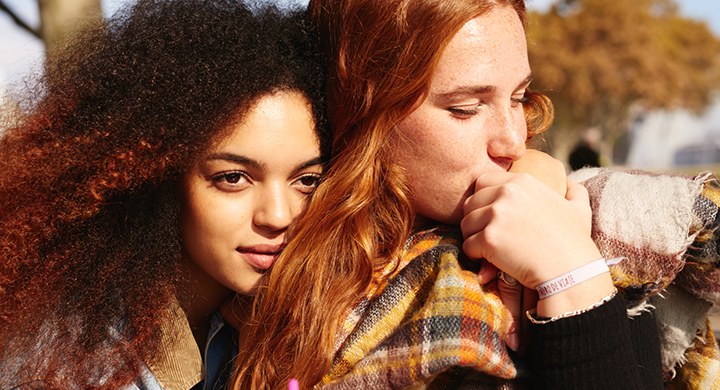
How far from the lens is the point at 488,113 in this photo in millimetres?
1712

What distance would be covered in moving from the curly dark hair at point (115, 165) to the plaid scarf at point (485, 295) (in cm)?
60

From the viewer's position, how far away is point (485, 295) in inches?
63.2

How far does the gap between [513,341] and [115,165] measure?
1368mm

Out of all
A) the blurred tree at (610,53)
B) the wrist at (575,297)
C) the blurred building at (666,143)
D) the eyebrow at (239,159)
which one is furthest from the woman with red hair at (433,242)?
the blurred building at (666,143)

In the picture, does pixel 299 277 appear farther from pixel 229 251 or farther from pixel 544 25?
pixel 544 25

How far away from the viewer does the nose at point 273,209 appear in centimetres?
177

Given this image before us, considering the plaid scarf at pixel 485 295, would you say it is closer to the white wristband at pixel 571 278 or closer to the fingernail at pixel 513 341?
the fingernail at pixel 513 341

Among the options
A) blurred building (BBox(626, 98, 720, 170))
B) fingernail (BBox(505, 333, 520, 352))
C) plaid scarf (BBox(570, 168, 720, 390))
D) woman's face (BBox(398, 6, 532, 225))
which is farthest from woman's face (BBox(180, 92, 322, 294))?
blurred building (BBox(626, 98, 720, 170))

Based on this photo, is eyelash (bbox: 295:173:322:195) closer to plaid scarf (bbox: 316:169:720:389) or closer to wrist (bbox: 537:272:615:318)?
plaid scarf (bbox: 316:169:720:389)

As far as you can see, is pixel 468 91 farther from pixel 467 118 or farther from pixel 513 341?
pixel 513 341

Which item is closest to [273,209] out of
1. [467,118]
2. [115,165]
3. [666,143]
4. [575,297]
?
[115,165]

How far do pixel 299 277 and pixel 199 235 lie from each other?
39 cm

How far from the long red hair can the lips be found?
0.05 meters

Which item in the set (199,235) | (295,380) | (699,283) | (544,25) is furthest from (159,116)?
(544,25)
